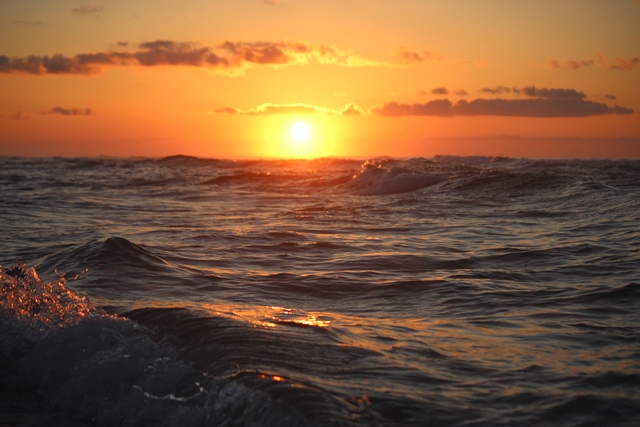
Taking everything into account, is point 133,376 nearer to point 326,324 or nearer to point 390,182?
point 326,324

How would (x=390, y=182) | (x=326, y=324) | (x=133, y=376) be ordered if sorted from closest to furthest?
(x=133, y=376), (x=326, y=324), (x=390, y=182)

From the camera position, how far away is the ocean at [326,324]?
4598mm

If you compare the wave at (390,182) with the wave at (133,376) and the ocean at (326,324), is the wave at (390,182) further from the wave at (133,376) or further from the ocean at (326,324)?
the wave at (133,376)

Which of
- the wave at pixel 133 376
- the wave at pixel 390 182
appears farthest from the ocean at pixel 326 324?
the wave at pixel 390 182

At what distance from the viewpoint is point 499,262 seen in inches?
399

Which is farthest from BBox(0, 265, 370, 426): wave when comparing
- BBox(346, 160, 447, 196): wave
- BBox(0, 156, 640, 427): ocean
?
BBox(346, 160, 447, 196): wave

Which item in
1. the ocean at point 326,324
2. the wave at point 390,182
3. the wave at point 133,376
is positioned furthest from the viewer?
the wave at point 390,182

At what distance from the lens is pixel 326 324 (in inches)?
260

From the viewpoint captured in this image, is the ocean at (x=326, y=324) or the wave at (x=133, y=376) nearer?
the wave at (x=133, y=376)

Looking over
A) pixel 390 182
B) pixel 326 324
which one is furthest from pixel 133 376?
pixel 390 182

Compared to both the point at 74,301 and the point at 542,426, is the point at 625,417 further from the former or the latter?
the point at 74,301

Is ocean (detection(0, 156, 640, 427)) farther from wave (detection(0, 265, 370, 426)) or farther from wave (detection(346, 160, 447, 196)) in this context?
wave (detection(346, 160, 447, 196))

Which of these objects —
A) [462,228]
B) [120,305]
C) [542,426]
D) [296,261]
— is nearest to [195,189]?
[462,228]

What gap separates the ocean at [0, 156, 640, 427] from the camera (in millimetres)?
4598
